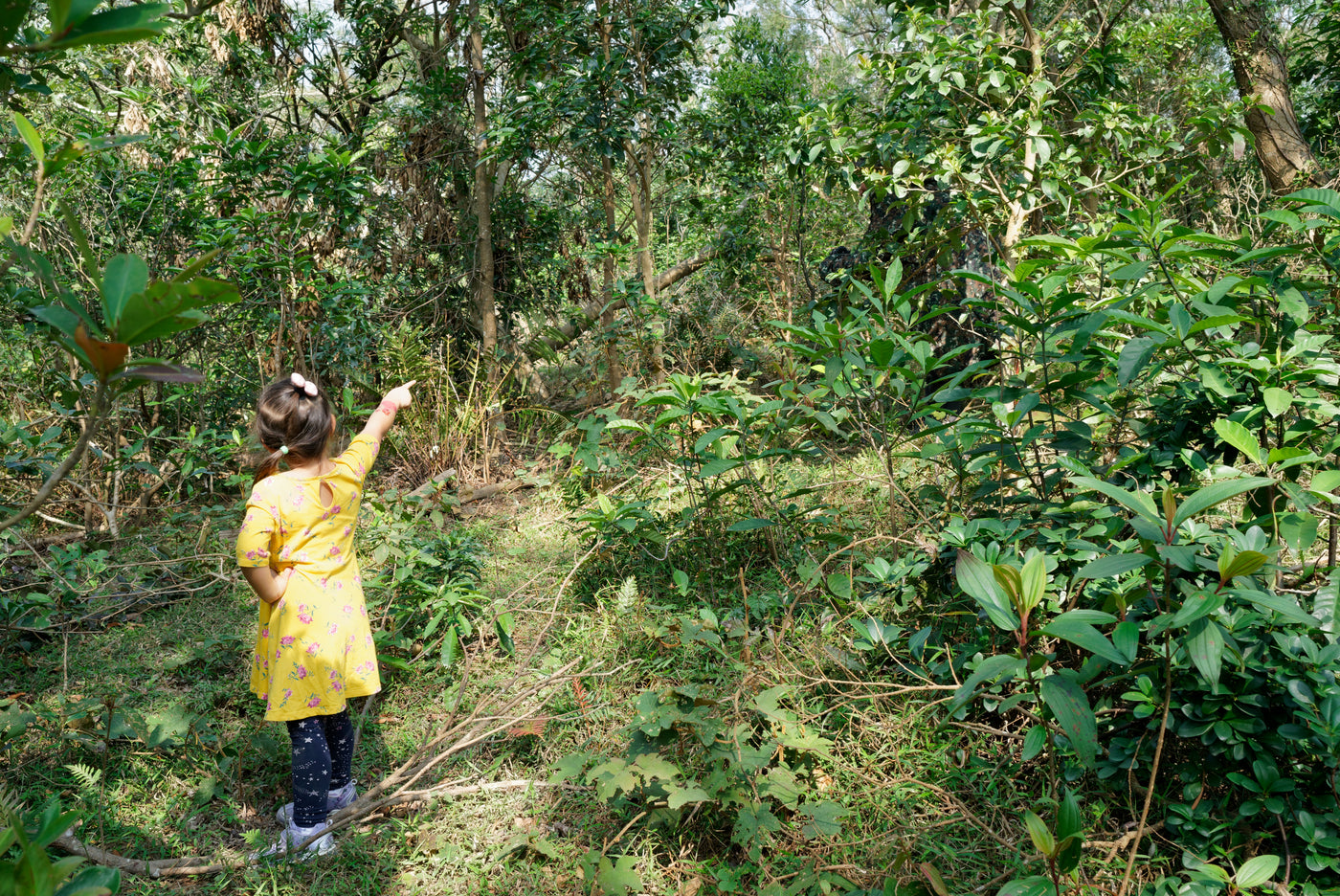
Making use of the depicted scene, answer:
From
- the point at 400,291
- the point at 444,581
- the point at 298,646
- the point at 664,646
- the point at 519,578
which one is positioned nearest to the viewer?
the point at 298,646

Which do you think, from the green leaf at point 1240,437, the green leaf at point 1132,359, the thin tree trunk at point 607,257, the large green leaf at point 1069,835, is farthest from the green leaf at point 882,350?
the thin tree trunk at point 607,257

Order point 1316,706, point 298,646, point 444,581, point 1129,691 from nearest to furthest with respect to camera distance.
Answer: point 1316,706 → point 1129,691 → point 298,646 → point 444,581

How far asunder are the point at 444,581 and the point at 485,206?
431cm

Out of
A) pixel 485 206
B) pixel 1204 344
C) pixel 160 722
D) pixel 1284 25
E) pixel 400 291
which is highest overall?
pixel 1284 25

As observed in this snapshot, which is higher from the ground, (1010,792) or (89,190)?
(89,190)

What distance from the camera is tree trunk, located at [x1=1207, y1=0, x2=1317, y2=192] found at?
4766 mm

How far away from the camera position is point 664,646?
305cm

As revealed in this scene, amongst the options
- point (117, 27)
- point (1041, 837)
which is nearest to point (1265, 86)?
point (1041, 837)

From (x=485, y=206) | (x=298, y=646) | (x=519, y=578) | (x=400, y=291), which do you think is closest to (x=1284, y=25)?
(x=485, y=206)

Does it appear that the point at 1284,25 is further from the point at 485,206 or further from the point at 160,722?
the point at 160,722

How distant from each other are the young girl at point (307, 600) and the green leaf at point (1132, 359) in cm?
224

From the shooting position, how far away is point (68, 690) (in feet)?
10.6

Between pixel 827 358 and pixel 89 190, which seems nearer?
pixel 827 358

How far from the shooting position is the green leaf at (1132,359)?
2.00m
